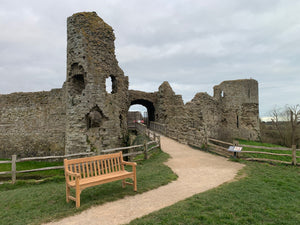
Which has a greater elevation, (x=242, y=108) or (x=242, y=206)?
(x=242, y=108)

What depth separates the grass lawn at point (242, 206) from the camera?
4023mm

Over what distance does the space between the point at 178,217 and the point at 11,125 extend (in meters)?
18.3

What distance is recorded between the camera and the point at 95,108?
11.5 meters

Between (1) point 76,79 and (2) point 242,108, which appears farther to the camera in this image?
(2) point 242,108

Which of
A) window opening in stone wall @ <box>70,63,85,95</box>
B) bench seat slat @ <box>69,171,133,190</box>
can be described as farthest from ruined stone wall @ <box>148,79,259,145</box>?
bench seat slat @ <box>69,171,133,190</box>

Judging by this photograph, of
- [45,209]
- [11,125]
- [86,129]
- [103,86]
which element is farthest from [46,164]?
[45,209]

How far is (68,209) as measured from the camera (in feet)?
15.8

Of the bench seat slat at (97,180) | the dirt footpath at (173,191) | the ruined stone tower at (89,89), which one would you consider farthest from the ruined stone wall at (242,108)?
the bench seat slat at (97,180)

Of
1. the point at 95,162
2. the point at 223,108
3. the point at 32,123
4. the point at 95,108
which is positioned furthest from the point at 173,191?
the point at 223,108

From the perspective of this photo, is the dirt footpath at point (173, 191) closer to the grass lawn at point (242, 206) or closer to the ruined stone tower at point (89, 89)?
the grass lawn at point (242, 206)

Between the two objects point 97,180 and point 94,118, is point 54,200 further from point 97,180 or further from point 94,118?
point 94,118

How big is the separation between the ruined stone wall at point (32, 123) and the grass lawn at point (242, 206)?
46.4 ft

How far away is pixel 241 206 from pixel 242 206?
0.07 feet

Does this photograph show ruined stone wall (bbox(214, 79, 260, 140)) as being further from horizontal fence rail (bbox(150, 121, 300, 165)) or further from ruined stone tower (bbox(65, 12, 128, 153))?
ruined stone tower (bbox(65, 12, 128, 153))
